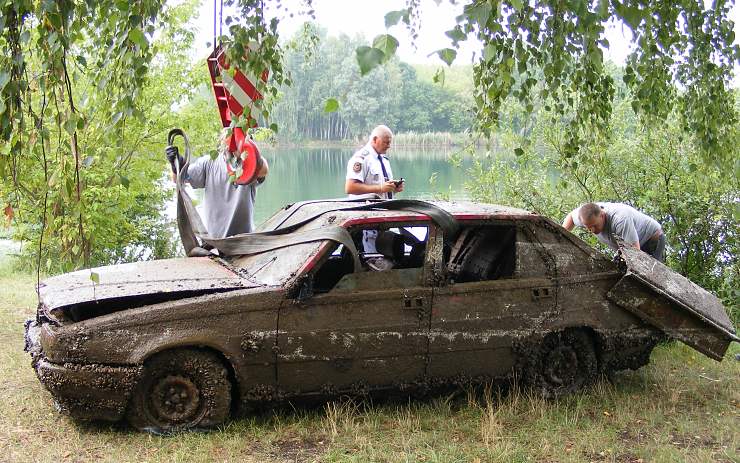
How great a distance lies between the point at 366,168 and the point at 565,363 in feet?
9.43

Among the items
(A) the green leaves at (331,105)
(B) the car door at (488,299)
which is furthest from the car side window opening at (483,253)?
(A) the green leaves at (331,105)

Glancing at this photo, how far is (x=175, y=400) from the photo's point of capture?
5309 mm

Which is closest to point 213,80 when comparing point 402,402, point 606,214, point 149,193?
point 402,402

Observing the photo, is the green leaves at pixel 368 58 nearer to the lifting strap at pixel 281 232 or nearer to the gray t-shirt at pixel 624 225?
the lifting strap at pixel 281 232

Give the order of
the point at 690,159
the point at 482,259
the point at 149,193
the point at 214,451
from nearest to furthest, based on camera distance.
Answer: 1. the point at 214,451
2. the point at 482,259
3. the point at 690,159
4. the point at 149,193

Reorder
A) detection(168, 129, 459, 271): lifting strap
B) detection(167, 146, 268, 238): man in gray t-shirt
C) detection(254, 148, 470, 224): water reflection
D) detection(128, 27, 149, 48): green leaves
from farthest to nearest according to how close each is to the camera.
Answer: detection(254, 148, 470, 224): water reflection → detection(167, 146, 268, 238): man in gray t-shirt → detection(168, 129, 459, 271): lifting strap → detection(128, 27, 149, 48): green leaves

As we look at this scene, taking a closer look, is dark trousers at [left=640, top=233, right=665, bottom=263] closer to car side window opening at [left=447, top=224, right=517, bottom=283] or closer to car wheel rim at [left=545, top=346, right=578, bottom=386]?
car wheel rim at [left=545, top=346, right=578, bottom=386]

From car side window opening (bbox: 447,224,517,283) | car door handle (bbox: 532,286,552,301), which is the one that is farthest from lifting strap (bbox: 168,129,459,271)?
car door handle (bbox: 532,286,552,301)

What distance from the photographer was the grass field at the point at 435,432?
16.7 ft

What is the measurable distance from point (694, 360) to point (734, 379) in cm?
60

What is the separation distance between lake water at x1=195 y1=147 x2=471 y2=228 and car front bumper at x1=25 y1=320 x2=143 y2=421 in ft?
37.2

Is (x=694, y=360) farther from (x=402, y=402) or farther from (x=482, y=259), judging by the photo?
(x=402, y=402)

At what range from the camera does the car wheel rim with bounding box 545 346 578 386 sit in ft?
20.7

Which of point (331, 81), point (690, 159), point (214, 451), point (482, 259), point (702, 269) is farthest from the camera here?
point (331, 81)
